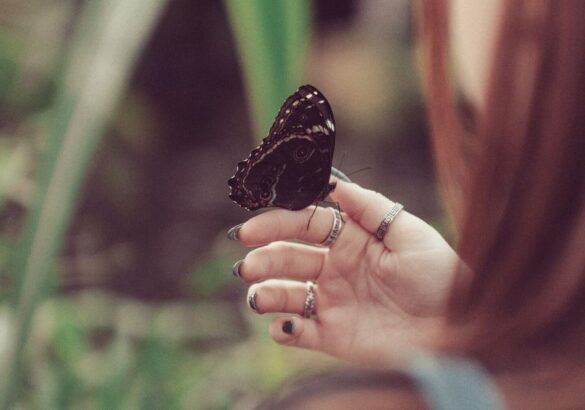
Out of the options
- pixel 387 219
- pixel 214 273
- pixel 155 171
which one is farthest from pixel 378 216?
pixel 155 171

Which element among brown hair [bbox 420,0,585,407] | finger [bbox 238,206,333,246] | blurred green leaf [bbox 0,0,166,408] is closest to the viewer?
brown hair [bbox 420,0,585,407]

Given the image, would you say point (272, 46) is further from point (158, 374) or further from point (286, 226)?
point (158, 374)

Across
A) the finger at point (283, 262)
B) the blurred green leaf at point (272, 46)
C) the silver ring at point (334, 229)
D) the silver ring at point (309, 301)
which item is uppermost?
the blurred green leaf at point (272, 46)

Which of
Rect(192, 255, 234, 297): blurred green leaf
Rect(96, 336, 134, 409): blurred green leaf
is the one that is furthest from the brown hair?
Rect(192, 255, 234, 297): blurred green leaf

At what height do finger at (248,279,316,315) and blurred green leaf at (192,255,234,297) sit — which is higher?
finger at (248,279,316,315)

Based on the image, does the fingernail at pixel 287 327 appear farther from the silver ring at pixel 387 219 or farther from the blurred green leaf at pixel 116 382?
the blurred green leaf at pixel 116 382

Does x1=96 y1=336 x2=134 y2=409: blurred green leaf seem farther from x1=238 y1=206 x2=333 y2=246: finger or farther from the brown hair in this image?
the brown hair

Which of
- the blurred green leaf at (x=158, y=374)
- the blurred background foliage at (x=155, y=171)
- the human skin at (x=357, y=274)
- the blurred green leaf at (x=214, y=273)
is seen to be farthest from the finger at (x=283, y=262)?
the blurred green leaf at (x=214, y=273)

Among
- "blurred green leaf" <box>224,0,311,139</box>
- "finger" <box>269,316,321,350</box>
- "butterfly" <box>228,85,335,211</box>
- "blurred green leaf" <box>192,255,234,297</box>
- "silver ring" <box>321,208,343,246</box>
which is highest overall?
"blurred green leaf" <box>224,0,311,139</box>
